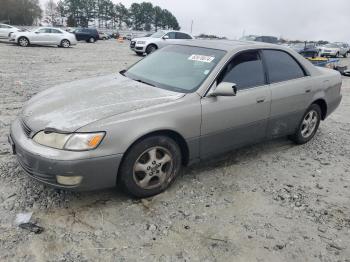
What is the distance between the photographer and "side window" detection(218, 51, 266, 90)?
396 centimetres

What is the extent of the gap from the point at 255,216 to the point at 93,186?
5.09 feet

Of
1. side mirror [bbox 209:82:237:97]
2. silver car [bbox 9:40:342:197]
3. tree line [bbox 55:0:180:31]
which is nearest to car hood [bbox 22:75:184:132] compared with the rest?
silver car [bbox 9:40:342:197]

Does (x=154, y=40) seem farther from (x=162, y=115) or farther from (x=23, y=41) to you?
(x=162, y=115)

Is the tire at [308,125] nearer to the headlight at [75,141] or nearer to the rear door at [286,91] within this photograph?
the rear door at [286,91]

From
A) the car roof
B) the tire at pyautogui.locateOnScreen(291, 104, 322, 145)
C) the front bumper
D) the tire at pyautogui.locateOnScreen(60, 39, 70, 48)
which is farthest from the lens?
the tire at pyautogui.locateOnScreen(60, 39, 70, 48)

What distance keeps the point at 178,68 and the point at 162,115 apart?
96 centimetres

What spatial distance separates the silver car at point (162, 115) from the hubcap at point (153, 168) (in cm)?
1

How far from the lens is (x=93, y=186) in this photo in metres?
3.11

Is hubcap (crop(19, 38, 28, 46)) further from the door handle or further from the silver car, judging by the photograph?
the door handle

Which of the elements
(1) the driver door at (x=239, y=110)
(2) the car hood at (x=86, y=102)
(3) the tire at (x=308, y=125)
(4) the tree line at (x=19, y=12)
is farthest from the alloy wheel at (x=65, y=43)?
(4) the tree line at (x=19, y=12)

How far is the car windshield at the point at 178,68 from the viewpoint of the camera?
384 centimetres

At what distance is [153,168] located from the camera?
11.3 feet

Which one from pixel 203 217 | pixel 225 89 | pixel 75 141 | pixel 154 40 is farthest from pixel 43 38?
pixel 203 217

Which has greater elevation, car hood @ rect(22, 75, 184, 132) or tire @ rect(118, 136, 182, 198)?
car hood @ rect(22, 75, 184, 132)
